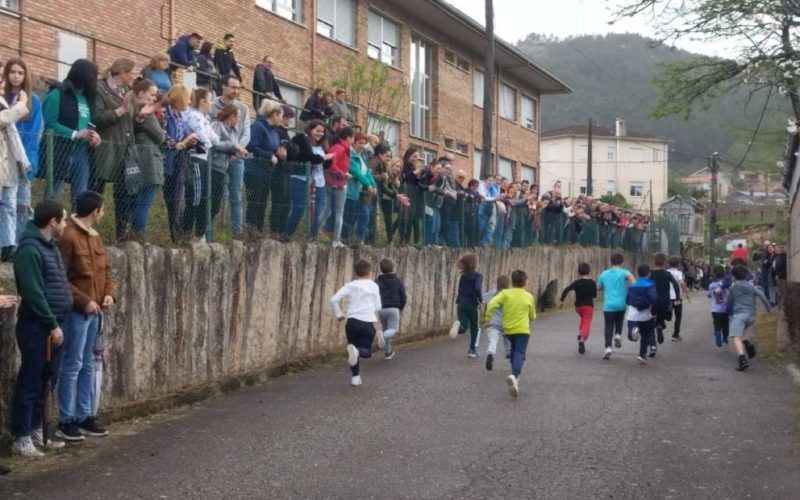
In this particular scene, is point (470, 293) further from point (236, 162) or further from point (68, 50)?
point (68, 50)

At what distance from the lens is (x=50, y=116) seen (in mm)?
9406

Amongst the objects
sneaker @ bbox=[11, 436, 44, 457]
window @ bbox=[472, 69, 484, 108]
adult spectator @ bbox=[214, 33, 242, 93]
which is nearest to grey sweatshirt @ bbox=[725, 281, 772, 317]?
adult spectator @ bbox=[214, 33, 242, 93]

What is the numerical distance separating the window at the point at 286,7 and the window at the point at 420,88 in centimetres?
757

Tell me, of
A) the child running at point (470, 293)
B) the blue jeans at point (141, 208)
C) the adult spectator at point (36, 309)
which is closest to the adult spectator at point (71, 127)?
the blue jeans at point (141, 208)

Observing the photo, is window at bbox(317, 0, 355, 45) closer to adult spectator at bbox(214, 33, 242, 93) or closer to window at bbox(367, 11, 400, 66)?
window at bbox(367, 11, 400, 66)

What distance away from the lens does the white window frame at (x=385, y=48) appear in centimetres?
2988

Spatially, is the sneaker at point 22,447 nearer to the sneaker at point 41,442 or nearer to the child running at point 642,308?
the sneaker at point 41,442

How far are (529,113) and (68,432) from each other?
125 ft

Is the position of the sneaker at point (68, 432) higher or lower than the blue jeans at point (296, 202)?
lower

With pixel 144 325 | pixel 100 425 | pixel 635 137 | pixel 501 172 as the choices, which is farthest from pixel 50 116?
pixel 635 137

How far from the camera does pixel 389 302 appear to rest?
1468cm

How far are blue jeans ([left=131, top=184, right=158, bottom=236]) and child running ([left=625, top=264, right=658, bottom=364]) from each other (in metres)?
8.29

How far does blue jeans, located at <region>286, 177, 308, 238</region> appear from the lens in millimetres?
13781

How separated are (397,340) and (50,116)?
347 inches
